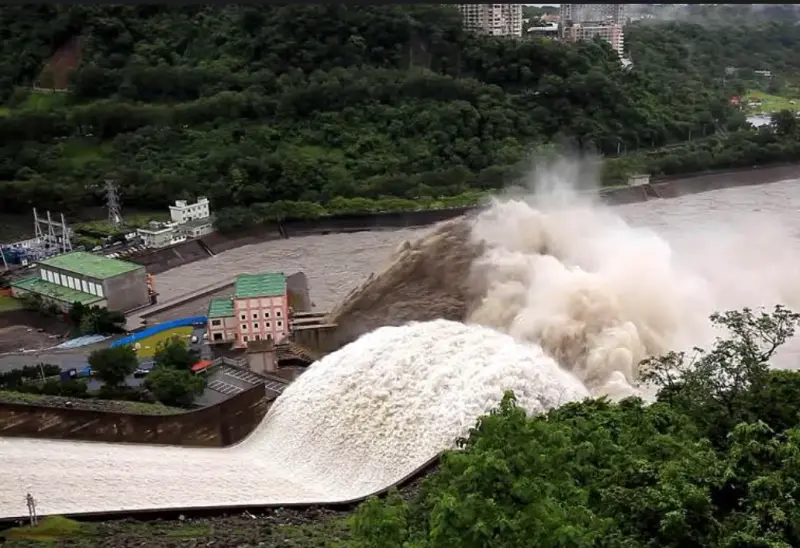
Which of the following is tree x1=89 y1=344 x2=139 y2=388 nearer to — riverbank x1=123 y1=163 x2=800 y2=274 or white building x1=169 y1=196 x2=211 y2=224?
riverbank x1=123 y1=163 x2=800 y2=274

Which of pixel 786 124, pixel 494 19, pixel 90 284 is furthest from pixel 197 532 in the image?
pixel 494 19

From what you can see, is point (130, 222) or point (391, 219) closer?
Answer: point (391, 219)

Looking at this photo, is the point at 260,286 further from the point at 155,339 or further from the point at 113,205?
the point at 113,205

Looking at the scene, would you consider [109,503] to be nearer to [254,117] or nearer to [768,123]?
[254,117]

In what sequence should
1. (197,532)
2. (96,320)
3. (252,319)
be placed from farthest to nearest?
1. (96,320)
2. (252,319)
3. (197,532)

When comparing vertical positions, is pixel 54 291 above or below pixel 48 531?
below

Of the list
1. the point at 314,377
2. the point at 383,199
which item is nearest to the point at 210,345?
the point at 314,377
